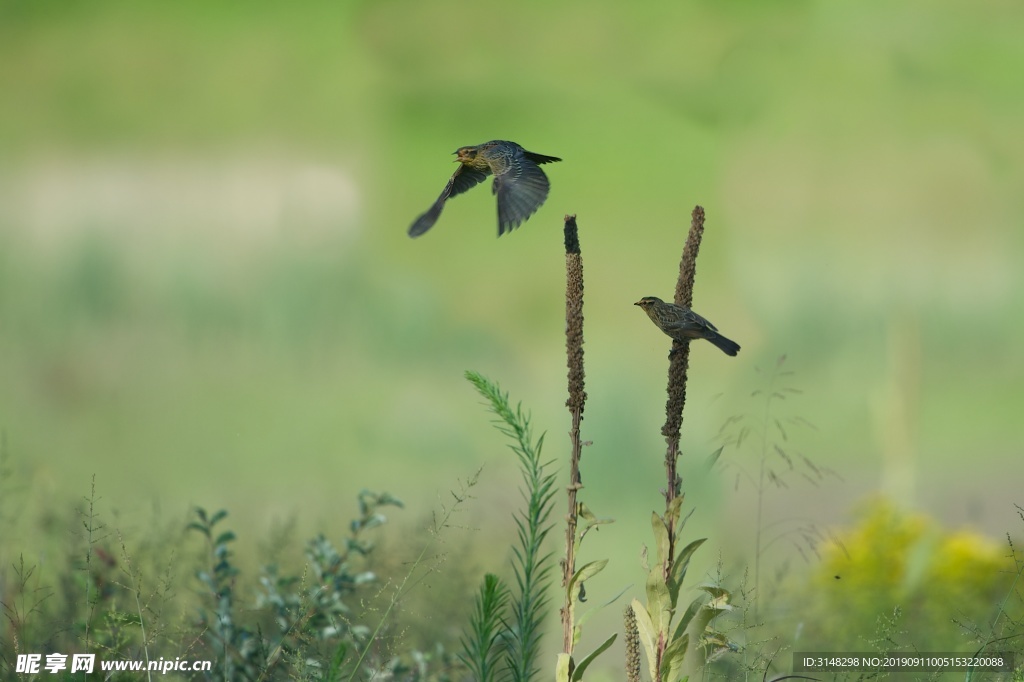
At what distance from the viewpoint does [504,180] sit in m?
3.00

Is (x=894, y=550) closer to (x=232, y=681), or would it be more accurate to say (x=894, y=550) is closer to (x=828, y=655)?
(x=828, y=655)

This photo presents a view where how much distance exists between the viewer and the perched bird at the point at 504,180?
2.80 m

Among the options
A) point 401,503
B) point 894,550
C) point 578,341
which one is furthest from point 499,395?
point 894,550

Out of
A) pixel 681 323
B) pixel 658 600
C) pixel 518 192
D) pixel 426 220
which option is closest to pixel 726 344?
pixel 681 323

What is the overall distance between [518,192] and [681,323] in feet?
2.42

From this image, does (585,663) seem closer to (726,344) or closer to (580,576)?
(580,576)

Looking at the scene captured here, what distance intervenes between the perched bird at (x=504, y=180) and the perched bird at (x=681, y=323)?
389 mm

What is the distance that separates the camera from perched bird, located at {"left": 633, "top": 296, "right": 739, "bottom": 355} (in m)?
2.35

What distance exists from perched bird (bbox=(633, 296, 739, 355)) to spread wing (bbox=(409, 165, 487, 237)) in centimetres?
66

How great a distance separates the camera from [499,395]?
2348 millimetres

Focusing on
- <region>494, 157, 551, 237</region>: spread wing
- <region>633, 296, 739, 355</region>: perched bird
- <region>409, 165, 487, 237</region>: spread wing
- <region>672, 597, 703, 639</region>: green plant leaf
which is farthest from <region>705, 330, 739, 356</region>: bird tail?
<region>409, 165, 487, 237</region>: spread wing

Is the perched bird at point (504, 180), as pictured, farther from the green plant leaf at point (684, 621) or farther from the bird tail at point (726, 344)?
the green plant leaf at point (684, 621)

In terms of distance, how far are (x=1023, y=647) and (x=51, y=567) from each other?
11.4ft

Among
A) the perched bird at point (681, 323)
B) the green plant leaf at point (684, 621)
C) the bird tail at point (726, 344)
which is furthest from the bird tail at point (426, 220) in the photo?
the green plant leaf at point (684, 621)
